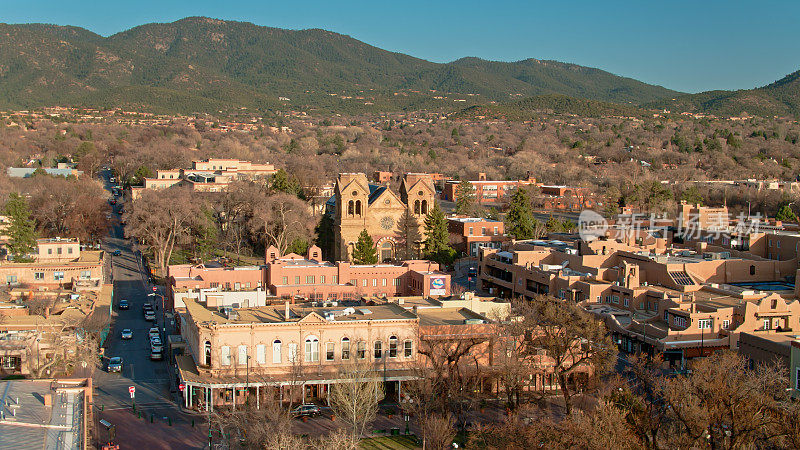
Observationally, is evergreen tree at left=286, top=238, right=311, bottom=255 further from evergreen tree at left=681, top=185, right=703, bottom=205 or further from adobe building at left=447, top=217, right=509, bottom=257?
evergreen tree at left=681, top=185, right=703, bottom=205

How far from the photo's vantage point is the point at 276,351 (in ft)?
113

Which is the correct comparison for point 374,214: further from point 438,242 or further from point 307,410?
point 307,410

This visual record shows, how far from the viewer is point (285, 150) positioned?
461 feet

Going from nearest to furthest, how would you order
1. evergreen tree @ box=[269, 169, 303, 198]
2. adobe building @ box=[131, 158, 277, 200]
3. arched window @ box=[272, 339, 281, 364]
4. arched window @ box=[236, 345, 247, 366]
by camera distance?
1. arched window @ box=[236, 345, 247, 366]
2. arched window @ box=[272, 339, 281, 364]
3. evergreen tree @ box=[269, 169, 303, 198]
4. adobe building @ box=[131, 158, 277, 200]

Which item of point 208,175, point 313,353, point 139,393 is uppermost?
point 208,175

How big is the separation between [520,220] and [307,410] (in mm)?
40351

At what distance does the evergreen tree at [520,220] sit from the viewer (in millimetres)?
69688

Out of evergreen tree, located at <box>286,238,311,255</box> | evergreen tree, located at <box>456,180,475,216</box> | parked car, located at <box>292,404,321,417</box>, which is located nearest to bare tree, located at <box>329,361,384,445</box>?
parked car, located at <box>292,404,321,417</box>

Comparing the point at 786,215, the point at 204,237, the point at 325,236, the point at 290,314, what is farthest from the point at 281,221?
the point at 786,215

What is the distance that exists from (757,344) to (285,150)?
11033 cm

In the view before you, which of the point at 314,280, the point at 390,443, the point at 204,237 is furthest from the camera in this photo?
the point at 204,237

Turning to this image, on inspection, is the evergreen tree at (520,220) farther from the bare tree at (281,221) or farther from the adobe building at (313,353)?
the adobe building at (313,353)

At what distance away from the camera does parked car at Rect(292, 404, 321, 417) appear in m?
32.7

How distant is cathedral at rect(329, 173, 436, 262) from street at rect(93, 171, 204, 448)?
16.2 meters
